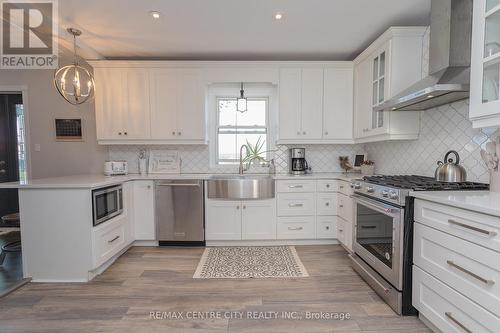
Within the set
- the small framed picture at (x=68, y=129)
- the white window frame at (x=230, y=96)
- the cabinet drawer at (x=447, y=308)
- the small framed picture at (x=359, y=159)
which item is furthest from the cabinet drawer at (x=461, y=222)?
the small framed picture at (x=68, y=129)

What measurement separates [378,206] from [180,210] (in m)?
2.27

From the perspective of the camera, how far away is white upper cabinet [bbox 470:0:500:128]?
1572mm

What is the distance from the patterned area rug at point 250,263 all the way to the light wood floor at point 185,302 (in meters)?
0.10

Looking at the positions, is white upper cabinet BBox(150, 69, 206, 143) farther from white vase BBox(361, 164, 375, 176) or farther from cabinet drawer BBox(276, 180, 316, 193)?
white vase BBox(361, 164, 375, 176)

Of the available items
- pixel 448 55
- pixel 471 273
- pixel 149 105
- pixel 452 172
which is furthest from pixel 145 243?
pixel 448 55

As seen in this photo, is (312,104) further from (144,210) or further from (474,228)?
(144,210)

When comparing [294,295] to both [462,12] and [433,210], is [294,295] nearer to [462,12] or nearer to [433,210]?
[433,210]

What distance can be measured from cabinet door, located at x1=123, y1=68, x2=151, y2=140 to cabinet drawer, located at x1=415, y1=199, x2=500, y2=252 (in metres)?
3.21

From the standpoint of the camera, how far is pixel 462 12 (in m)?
1.95

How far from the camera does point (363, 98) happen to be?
3242 mm

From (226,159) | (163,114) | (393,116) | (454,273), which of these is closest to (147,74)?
(163,114)

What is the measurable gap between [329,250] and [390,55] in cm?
227

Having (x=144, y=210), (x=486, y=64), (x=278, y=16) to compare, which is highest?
(x=278, y=16)

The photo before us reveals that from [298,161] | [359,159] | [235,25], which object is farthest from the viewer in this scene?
[359,159]
